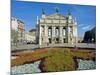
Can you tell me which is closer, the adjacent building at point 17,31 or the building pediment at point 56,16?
the adjacent building at point 17,31

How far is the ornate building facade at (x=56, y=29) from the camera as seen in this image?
3078 millimetres

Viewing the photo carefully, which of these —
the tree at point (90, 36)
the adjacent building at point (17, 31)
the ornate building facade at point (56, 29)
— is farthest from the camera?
the tree at point (90, 36)

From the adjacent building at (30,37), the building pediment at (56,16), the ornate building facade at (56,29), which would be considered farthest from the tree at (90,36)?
the adjacent building at (30,37)

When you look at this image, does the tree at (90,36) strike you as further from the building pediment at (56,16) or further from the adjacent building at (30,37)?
the adjacent building at (30,37)

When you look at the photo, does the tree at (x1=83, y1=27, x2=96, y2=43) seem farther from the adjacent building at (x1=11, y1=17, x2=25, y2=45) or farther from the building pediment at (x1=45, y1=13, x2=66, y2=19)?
the adjacent building at (x1=11, y1=17, x2=25, y2=45)

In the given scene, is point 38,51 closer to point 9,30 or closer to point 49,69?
point 49,69

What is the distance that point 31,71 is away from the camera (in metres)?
2.98

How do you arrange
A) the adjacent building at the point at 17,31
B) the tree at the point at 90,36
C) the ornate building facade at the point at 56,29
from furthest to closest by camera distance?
the tree at the point at 90,36, the ornate building facade at the point at 56,29, the adjacent building at the point at 17,31

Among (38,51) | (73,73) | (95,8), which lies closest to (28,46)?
(38,51)

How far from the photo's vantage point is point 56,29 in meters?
3.17

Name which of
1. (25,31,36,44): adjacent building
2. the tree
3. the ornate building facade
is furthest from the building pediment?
the tree

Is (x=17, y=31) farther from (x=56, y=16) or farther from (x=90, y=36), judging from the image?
(x=90, y=36)

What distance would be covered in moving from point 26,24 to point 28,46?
0.30 metres

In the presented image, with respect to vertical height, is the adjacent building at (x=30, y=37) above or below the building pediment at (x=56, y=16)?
below
